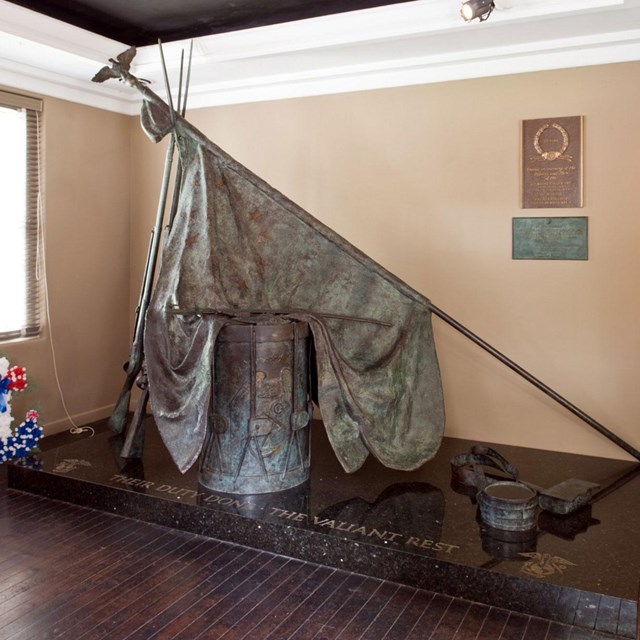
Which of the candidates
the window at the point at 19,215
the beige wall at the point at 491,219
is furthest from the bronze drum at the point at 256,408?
the window at the point at 19,215

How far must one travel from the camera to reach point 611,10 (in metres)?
3.45

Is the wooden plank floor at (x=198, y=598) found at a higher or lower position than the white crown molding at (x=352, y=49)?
lower

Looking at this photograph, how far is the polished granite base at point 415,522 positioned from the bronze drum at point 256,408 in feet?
0.33

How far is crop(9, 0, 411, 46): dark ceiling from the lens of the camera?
4.04m

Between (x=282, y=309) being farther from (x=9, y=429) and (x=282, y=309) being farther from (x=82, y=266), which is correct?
(x=82, y=266)

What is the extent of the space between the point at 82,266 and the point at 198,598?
9.85ft

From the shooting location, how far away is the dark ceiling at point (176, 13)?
13.3 ft

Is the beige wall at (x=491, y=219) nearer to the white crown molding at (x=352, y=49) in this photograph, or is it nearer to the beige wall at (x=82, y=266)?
the white crown molding at (x=352, y=49)

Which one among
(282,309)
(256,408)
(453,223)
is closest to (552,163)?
(453,223)

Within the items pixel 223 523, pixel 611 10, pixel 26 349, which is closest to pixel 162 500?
pixel 223 523

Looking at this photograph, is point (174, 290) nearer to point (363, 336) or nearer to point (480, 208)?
point (363, 336)

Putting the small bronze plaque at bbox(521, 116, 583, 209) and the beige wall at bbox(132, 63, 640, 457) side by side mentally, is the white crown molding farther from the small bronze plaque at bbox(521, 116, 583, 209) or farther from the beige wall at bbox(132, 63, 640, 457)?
the small bronze plaque at bbox(521, 116, 583, 209)

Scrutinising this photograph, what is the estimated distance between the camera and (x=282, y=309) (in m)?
3.54

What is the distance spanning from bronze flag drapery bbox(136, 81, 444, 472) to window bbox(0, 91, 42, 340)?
4.59 feet
